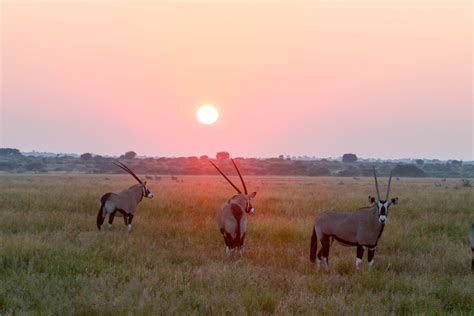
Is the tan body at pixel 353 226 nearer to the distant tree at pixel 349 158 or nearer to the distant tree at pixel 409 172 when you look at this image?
the distant tree at pixel 409 172

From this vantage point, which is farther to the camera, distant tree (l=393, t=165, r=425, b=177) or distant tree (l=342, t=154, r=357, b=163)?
distant tree (l=342, t=154, r=357, b=163)

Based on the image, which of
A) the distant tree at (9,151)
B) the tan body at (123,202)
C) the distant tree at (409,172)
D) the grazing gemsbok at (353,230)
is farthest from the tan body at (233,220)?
the distant tree at (9,151)

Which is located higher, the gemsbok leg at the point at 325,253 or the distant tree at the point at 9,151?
the distant tree at the point at 9,151

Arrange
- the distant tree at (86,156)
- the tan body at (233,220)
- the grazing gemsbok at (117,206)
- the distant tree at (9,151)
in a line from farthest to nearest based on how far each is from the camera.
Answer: the distant tree at (9,151) < the distant tree at (86,156) < the grazing gemsbok at (117,206) < the tan body at (233,220)

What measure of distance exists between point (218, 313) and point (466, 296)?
4.16 metres

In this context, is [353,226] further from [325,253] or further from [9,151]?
[9,151]

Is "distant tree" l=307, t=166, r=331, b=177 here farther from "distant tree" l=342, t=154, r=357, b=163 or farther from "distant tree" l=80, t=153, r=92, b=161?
"distant tree" l=342, t=154, r=357, b=163

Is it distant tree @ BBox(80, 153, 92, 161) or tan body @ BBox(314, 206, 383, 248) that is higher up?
distant tree @ BBox(80, 153, 92, 161)

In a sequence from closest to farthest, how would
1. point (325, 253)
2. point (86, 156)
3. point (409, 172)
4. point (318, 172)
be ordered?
point (325, 253)
point (318, 172)
point (409, 172)
point (86, 156)

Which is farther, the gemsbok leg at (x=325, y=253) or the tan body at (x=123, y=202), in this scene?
Answer: the tan body at (x=123, y=202)

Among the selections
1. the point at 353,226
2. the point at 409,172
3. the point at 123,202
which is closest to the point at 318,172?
the point at 409,172

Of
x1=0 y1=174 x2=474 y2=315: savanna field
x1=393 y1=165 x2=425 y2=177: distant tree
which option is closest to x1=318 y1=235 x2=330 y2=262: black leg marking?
x1=0 y1=174 x2=474 y2=315: savanna field

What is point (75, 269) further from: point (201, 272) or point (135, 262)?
point (201, 272)

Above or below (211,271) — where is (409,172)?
above
